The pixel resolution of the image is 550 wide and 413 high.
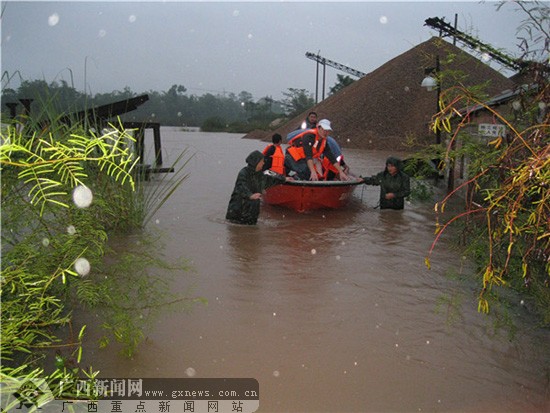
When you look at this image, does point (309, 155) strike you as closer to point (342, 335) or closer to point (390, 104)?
point (342, 335)

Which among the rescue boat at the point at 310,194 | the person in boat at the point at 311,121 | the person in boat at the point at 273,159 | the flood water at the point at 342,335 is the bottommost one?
the flood water at the point at 342,335

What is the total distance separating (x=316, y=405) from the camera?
3.98 meters

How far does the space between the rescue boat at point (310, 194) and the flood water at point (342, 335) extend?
1924 millimetres

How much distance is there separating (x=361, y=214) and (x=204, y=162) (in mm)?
17260

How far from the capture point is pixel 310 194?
11133 millimetres

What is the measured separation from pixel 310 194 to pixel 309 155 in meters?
1.09

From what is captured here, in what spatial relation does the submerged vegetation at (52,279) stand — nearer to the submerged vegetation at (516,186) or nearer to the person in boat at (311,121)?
the submerged vegetation at (516,186)

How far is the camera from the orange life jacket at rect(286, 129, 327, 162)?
37.9 feet

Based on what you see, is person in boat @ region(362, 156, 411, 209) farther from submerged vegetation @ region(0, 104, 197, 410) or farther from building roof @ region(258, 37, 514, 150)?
building roof @ region(258, 37, 514, 150)

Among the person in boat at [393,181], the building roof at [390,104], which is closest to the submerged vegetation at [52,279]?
the person in boat at [393,181]

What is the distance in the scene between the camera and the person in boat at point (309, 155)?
37.9ft

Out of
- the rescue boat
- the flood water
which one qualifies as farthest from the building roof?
the flood water

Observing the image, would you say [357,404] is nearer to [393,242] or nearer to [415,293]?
[415,293]

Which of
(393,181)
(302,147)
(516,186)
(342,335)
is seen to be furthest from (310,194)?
(516,186)
